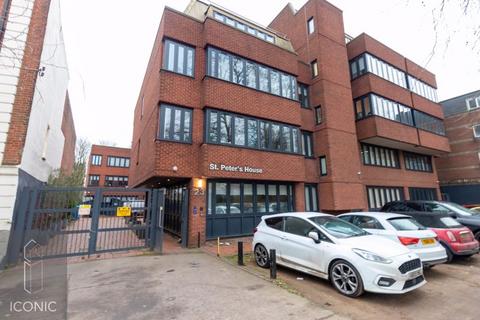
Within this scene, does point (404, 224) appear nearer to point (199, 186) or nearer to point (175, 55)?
point (199, 186)

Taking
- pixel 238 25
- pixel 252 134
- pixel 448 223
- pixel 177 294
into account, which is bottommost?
pixel 177 294

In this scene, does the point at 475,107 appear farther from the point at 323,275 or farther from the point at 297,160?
the point at 323,275

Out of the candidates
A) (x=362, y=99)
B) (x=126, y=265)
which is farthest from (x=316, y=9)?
(x=126, y=265)

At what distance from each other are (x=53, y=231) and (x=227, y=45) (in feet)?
36.3

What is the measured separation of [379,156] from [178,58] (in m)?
16.9

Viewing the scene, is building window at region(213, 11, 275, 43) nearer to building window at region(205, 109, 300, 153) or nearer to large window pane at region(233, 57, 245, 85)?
large window pane at region(233, 57, 245, 85)

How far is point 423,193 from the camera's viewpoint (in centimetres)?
2208

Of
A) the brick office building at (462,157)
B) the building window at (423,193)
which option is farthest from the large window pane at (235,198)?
the brick office building at (462,157)

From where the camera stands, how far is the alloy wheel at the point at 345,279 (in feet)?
15.9

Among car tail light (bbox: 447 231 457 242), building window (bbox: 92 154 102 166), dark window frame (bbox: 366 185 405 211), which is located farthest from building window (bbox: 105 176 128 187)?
car tail light (bbox: 447 231 457 242)

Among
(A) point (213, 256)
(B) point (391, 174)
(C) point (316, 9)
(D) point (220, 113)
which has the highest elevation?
(C) point (316, 9)

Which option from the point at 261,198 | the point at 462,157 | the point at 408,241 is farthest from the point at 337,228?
the point at 462,157

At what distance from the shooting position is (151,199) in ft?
30.2

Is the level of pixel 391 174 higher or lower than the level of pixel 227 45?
lower
